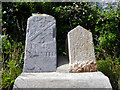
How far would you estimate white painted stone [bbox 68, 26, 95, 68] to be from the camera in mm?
1961

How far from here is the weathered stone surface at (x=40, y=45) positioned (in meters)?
1.93

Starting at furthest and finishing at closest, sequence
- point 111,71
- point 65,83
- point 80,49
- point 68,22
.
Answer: point 68,22
point 111,71
point 80,49
point 65,83

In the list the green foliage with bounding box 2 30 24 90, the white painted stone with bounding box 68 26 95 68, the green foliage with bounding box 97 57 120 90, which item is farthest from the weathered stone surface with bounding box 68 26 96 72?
the green foliage with bounding box 2 30 24 90

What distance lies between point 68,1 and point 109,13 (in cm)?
111

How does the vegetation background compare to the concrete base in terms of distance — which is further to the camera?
the vegetation background

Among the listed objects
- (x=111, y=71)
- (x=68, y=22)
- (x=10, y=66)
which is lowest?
(x=111, y=71)

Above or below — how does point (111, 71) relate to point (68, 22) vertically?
below

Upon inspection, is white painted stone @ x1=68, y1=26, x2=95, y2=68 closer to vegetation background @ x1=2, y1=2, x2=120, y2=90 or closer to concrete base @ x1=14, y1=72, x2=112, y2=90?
concrete base @ x1=14, y1=72, x2=112, y2=90

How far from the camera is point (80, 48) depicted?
78.7 inches

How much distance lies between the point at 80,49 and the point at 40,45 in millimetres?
627

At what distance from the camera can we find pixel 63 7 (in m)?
3.35

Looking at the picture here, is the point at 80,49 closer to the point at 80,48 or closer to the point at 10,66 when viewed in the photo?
the point at 80,48

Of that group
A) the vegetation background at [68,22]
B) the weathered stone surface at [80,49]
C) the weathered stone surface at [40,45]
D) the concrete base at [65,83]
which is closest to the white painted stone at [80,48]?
the weathered stone surface at [80,49]

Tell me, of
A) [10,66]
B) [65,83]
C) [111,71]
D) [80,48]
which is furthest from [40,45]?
[111,71]
